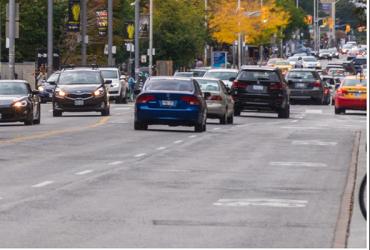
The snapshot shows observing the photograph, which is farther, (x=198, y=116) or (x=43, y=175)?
(x=198, y=116)

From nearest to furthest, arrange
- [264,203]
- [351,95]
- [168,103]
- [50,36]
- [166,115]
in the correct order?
1. [264,203]
2. [166,115]
3. [168,103]
4. [351,95]
5. [50,36]

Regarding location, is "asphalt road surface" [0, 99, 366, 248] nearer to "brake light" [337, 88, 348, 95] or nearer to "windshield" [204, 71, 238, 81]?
"brake light" [337, 88, 348, 95]

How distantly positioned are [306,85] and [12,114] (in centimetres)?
2806

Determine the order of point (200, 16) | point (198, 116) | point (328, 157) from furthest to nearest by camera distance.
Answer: point (200, 16) < point (198, 116) < point (328, 157)

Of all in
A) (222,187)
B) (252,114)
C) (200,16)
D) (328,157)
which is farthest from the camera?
(200,16)

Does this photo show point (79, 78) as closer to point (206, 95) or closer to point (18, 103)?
point (206, 95)

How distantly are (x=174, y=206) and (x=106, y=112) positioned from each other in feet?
111

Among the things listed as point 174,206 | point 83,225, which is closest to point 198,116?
point 174,206

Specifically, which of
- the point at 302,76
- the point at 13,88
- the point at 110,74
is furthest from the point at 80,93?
the point at 302,76

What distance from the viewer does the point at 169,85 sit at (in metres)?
39.2

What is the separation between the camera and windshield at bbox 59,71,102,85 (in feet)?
164

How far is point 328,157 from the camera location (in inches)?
1126

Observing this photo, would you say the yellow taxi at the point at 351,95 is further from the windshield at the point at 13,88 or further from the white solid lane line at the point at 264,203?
the white solid lane line at the point at 264,203

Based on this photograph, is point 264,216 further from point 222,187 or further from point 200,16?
point 200,16
